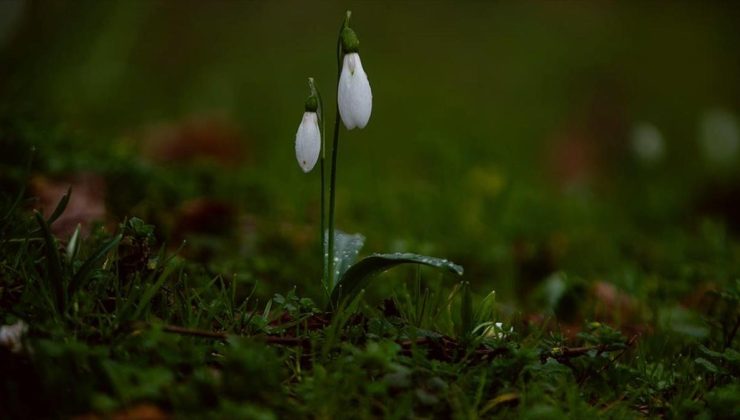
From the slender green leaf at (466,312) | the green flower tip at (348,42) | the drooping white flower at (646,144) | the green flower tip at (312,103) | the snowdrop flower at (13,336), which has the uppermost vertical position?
the green flower tip at (348,42)

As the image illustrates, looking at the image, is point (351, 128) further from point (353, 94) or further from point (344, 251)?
point (344, 251)

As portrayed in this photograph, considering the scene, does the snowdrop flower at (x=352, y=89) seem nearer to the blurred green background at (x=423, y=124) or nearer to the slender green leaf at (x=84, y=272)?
the slender green leaf at (x=84, y=272)

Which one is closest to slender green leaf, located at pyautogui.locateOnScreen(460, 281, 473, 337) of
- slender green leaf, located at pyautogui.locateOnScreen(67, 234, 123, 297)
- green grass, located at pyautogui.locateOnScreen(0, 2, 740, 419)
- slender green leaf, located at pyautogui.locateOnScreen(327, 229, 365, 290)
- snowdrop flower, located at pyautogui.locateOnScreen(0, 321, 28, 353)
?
green grass, located at pyautogui.locateOnScreen(0, 2, 740, 419)

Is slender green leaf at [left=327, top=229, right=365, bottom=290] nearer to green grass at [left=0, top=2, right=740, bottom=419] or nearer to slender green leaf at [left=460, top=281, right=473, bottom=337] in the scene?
green grass at [left=0, top=2, right=740, bottom=419]

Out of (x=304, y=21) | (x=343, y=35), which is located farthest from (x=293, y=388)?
(x=304, y=21)

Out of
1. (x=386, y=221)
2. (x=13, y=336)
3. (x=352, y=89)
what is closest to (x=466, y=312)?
(x=352, y=89)

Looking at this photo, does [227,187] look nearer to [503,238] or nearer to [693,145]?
[503,238]

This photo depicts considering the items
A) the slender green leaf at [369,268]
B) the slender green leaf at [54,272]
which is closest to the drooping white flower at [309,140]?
the slender green leaf at [369,268]
